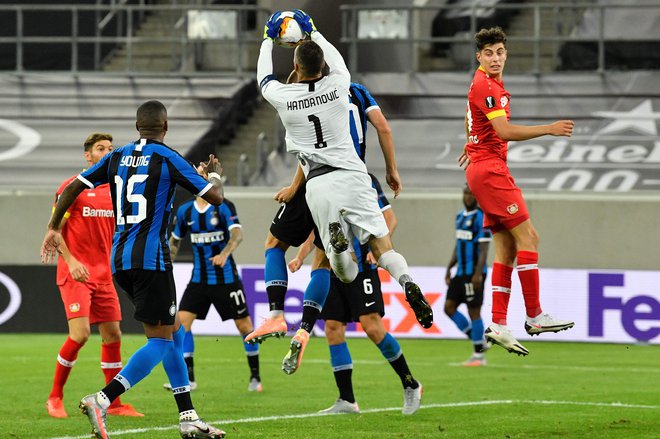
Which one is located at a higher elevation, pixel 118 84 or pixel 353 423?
pixel 118 84

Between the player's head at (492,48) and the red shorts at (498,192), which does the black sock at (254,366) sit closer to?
the red shorts at (498,192)

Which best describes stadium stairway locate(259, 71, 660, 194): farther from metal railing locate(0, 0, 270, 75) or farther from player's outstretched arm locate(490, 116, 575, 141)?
player's outstretched arm locate(490, 116, 575, 141)

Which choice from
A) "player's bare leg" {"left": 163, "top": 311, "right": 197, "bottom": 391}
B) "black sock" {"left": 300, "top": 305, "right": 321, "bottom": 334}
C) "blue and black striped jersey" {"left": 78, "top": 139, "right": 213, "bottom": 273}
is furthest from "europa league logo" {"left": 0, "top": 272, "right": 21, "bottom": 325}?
"blue and black striped jersey" {"left": 78, "top": 139, "right": 213, "bottom": 273}

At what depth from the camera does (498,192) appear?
9070 mm

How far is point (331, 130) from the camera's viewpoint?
27.7ft

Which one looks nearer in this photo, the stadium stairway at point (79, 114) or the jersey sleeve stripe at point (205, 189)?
the jersey sleeve stripe at point (205, 189)

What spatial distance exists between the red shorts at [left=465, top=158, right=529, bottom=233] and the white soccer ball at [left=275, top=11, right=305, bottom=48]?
1.70m

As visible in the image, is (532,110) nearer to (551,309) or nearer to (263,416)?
(551,309)

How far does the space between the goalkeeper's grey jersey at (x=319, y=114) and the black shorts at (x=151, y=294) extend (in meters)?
1.31

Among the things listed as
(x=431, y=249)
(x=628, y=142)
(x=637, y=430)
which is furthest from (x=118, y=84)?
(x=637, y=430)

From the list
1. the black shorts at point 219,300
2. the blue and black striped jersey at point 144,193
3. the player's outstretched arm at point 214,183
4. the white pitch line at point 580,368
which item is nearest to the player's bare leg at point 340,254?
the player's outstretched arm at point 214,183

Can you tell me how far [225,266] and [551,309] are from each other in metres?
6.61

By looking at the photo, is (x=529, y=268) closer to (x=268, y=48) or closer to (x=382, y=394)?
(x=268, y=48)

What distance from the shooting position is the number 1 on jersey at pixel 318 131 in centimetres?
836
